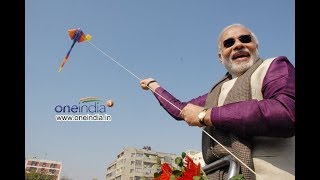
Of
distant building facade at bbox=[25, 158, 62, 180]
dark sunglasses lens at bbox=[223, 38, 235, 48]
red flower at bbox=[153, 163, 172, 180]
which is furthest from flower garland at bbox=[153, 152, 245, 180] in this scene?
distant building facade at bbox=[25, 158, 62, 180]

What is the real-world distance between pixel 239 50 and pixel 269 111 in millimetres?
870

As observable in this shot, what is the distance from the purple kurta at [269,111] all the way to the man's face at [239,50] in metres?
0.39

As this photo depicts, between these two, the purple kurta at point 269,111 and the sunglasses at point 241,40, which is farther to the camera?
the sunglasses at point 241,40

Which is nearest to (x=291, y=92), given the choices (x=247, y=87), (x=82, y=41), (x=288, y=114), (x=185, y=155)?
(x=288, y=114)

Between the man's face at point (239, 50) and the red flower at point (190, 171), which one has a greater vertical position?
the man's face at point (239, 50)

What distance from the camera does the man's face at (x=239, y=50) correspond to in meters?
2.89

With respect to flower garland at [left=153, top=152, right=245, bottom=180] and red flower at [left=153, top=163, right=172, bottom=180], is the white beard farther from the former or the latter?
red flower at [left=153, top=163, right=172, bottom=180]

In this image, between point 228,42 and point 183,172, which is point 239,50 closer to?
point 228,42

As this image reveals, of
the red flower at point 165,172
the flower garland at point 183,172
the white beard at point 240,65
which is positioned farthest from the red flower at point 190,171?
the white beard at point 240,65

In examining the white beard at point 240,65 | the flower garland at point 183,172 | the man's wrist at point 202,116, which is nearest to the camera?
the flower garland at point 183,172

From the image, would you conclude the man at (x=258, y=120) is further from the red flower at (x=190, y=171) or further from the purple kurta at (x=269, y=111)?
the red flower at (x=190, y=171)

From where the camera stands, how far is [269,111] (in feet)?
7.09
